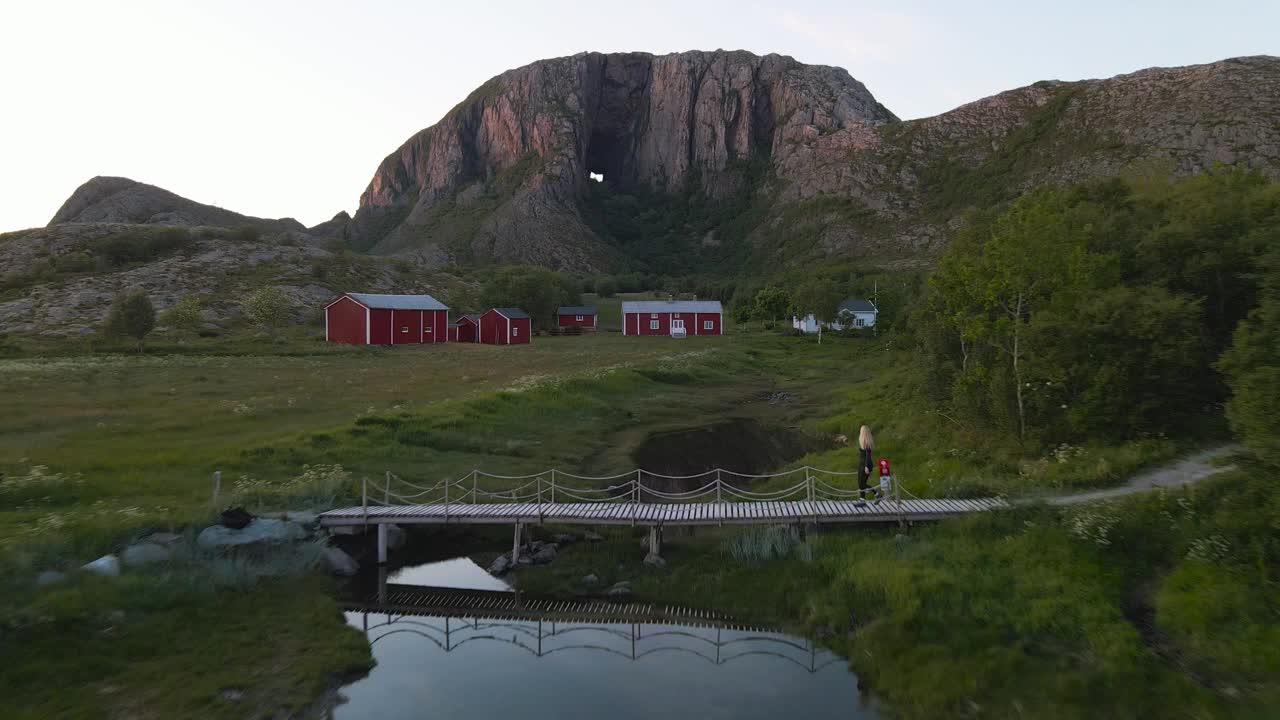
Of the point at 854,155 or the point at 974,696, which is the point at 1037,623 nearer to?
the point at 974,696

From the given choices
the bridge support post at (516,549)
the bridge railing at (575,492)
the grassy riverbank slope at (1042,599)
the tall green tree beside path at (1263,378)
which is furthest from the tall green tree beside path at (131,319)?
the tall green tree beside path at (1263,378)

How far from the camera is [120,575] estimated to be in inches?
533

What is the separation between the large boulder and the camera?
50.7 ft

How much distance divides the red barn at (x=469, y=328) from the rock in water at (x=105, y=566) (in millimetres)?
75182

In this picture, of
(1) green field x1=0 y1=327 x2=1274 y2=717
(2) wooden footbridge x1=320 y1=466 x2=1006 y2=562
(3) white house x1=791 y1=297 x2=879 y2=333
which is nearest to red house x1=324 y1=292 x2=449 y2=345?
(1) green field x1=0 y1=327 x2=1274 y2=717

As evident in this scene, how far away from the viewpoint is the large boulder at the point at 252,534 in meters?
15.5

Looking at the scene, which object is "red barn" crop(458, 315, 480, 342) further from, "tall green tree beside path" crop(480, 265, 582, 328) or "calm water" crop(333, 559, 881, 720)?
"calm water" crop(333, 559, 881, 720)

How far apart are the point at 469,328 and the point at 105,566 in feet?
250

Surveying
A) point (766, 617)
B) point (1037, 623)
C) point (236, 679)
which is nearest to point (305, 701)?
point (236, 679)

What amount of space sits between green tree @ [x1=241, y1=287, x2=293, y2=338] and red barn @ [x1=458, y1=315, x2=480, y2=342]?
1905 centimetres

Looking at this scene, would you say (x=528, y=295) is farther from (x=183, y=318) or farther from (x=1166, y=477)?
(x=1166, y=477)

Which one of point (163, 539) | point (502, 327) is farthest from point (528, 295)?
point (163, 539)

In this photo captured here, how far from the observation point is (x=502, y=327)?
87125mm

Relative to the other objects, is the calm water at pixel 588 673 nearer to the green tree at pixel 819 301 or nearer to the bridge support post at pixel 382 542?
the bridge support post at pixel 382 542
